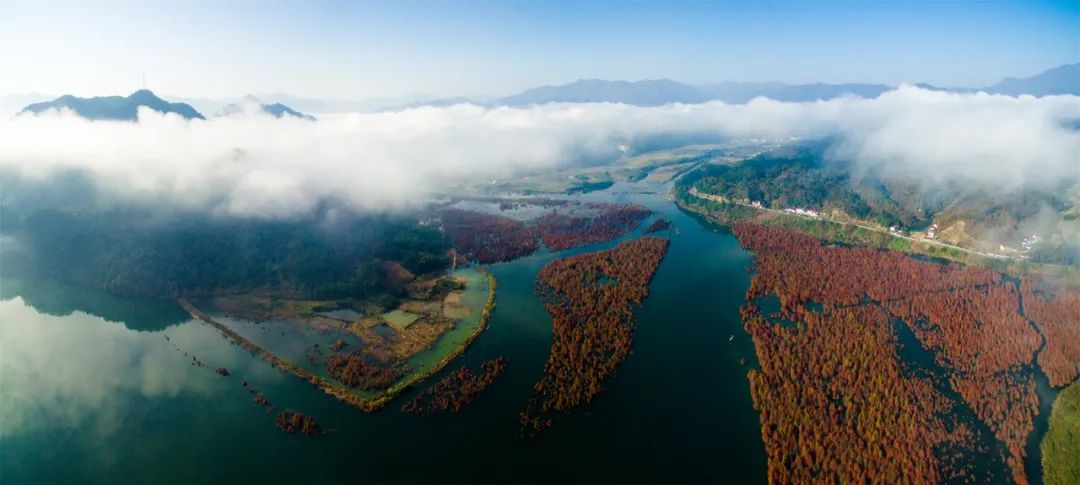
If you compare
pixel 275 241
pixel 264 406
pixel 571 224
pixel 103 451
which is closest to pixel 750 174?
pixel 571 224

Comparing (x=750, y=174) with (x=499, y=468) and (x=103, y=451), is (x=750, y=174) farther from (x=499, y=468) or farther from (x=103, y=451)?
(x=103, y=451)

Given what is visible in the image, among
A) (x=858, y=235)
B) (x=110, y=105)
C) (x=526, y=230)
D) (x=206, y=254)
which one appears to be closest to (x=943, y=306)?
(x=858, y=235)

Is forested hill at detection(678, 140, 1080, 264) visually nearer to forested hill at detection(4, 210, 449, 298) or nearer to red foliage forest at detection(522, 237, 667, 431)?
red foliage forest at detection(522, 237, 667, 431)

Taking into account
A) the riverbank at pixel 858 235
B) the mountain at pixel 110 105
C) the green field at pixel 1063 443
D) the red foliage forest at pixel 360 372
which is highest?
the mountain at pixel 110 105

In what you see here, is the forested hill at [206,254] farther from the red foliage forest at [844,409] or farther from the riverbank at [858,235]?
the riverbank at [858,235]

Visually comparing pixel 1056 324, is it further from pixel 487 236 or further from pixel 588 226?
pixel 487 236

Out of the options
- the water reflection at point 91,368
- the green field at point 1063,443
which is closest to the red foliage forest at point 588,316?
the water reflection at point 91,368
